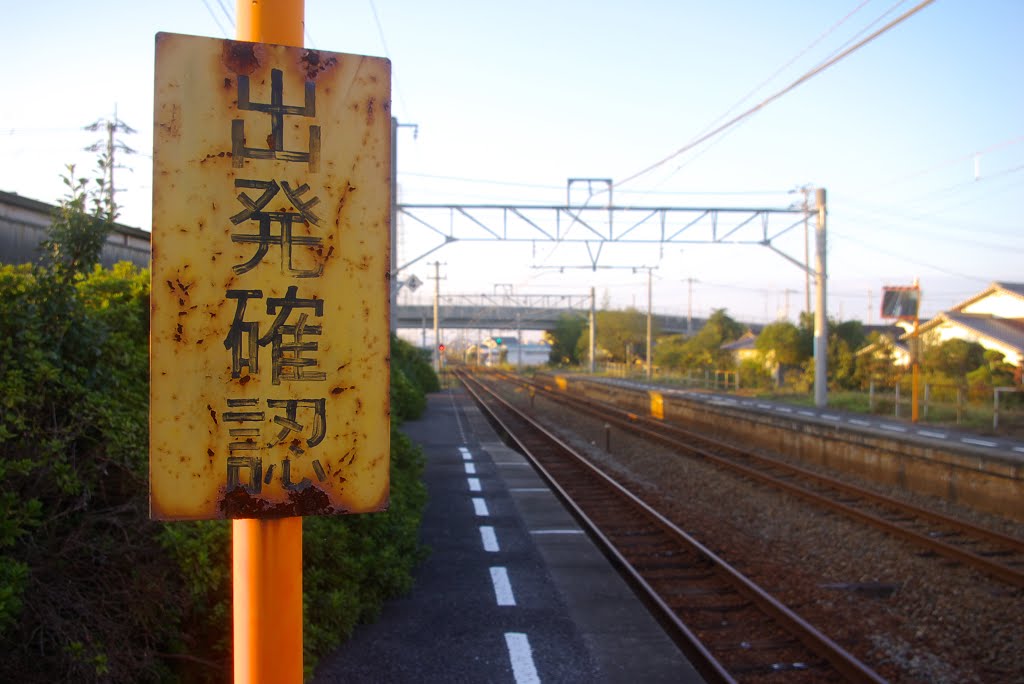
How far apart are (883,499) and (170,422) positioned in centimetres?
1139

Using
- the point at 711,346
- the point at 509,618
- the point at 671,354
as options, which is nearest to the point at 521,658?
the point at 509,618

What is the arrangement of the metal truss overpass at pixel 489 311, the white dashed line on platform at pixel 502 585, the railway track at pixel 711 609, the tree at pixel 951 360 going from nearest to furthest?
the railway track at pixel 711 609 < the white dashed line on platform at pixel 502 585 < the tree at pixel 951 360 < the metal truss overpass at pixel 489 311

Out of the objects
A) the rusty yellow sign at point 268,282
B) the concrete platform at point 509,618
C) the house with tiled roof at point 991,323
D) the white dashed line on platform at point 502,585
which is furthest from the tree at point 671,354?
the rusty yellow sign at point 268,282

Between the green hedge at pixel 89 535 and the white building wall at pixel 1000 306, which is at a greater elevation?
the white building wall at pixel 1000 306

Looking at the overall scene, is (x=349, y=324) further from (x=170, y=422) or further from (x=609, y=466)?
(x=609, y=466)

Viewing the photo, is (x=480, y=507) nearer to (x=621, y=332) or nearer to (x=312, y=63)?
(x=312, y=63)

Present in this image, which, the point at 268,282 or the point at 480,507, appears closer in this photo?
the point at 268,282

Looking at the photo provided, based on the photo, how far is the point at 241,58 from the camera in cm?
176

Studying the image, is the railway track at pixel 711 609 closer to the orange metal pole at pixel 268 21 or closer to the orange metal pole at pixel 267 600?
the orange metal pole at pixel 267 600

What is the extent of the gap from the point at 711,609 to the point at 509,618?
7.09 feet

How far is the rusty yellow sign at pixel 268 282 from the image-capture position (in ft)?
5.66

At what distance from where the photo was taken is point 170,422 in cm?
172

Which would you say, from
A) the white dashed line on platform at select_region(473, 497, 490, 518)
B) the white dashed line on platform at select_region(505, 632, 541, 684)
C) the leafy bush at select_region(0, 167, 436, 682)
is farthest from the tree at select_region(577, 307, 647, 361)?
the leafy bush at select_region(0, 167, 436, 682)

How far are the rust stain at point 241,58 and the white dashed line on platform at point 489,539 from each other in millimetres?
6725
